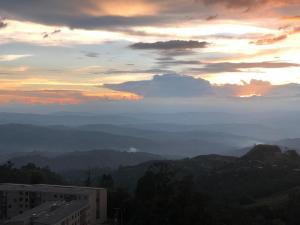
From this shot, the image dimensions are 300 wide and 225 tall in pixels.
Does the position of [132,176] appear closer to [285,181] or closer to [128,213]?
[285,181]

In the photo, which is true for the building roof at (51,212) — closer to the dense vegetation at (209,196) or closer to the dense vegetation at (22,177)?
the dense vegetation at (209,196)

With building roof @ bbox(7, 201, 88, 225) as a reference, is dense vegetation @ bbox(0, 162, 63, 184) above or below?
above

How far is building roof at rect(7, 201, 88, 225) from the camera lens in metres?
38.6

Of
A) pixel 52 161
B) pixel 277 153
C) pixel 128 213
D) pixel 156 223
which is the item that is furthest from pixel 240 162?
pixel 52 161

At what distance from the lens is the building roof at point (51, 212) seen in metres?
38.6

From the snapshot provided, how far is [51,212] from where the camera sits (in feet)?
136

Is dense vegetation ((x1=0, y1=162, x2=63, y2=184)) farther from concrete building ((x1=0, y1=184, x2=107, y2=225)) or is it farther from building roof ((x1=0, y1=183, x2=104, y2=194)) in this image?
concrete building ((x1=0, y1=184, x2=107, y2=225))

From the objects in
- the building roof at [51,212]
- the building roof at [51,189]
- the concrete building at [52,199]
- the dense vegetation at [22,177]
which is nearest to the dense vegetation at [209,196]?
the dense vegetation at [22,177]

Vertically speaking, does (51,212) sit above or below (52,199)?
below

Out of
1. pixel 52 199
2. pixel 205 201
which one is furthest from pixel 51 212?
pixel 205 201

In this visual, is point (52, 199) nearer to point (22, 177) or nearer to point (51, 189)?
point (51, 189)

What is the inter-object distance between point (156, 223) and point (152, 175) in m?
9.52

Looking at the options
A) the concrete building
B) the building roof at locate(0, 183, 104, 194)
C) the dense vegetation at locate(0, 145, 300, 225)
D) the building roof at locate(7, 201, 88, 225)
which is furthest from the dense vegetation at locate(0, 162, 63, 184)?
the building roof at locate(7, 201, 88, 225)

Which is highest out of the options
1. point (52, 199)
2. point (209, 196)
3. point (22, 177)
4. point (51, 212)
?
point (22, 177)
